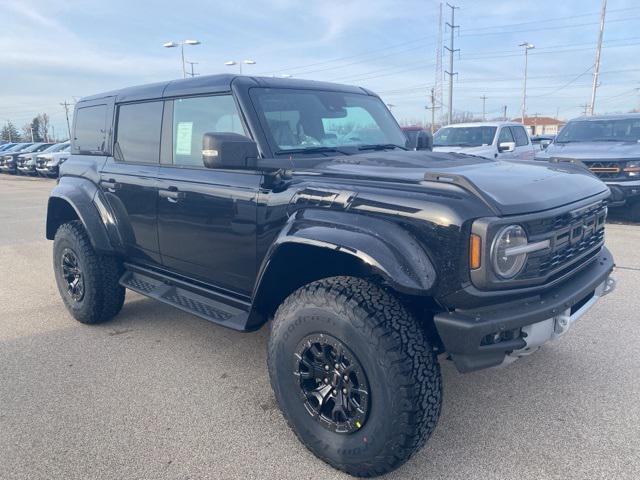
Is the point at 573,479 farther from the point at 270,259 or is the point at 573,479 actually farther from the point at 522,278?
the point at 270,259

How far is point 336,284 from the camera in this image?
2.55 m

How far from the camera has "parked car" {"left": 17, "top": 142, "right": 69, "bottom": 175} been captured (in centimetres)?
2353

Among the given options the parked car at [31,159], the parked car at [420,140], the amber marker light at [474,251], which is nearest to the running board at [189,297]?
the amber marker light at [474,251]

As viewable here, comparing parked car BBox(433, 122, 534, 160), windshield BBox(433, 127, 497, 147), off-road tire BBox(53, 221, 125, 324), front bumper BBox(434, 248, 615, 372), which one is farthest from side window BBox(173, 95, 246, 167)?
windshield BBox(433, 127, 497, 147)

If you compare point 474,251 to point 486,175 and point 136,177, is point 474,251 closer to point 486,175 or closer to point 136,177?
point 486,175

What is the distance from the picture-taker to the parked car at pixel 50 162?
840 inches

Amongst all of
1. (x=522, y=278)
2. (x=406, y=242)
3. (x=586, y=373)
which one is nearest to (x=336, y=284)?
(x=406, y=242)

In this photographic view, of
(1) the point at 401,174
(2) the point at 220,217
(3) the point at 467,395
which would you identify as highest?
(1) the point at 401,174

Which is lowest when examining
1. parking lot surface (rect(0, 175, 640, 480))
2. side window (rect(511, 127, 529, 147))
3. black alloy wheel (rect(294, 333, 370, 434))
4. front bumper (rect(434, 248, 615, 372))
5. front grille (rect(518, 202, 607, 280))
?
parking lot surface (rect(0, 175, 640, 480))

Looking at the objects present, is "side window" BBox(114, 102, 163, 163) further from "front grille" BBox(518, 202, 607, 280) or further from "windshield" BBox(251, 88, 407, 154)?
"front grille" BBox(518, 202, 607, 280)

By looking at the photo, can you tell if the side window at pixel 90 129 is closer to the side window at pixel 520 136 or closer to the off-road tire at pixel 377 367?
the off-road tire at pixel 377 367

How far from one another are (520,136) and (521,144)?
0.78 ft

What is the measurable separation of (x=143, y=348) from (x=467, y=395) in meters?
2.37

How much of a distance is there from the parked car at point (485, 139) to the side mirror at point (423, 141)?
6.45 metres
